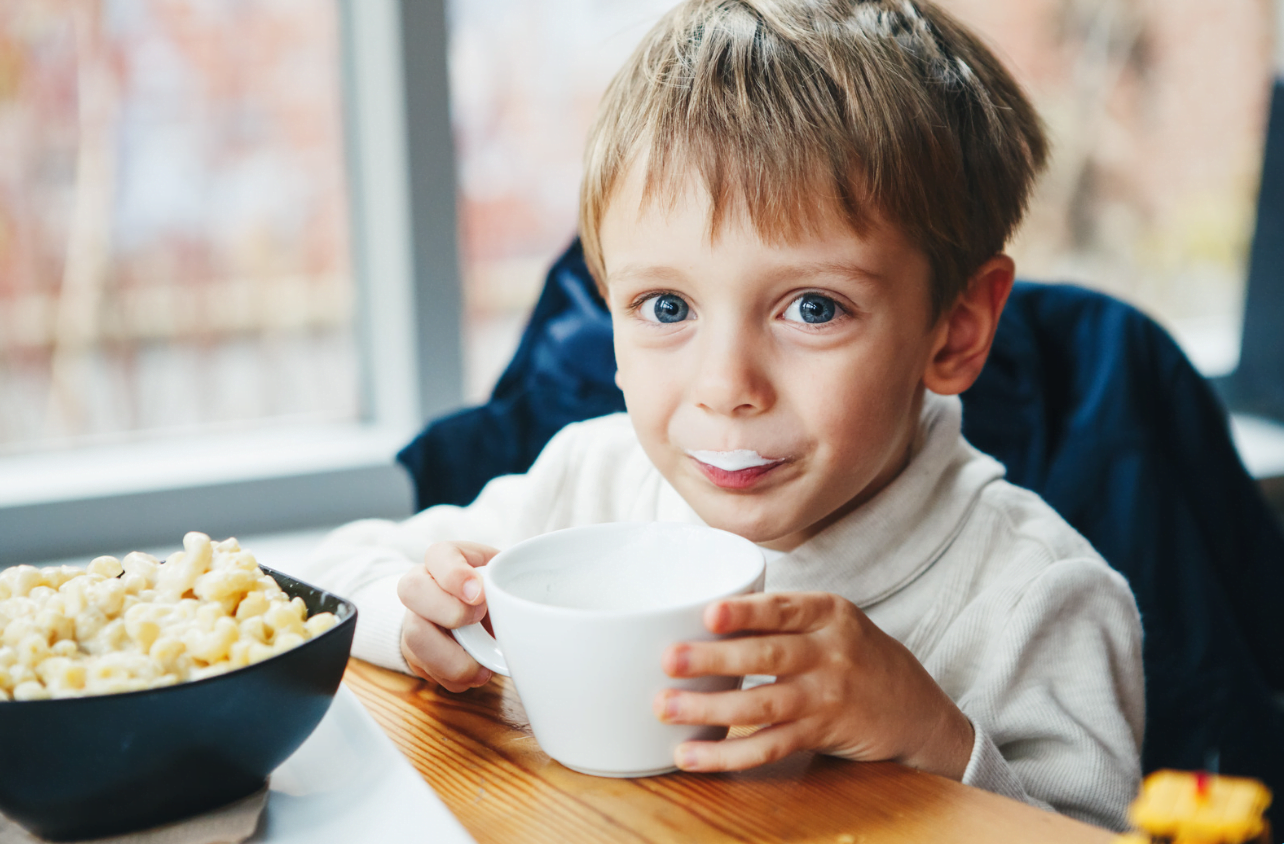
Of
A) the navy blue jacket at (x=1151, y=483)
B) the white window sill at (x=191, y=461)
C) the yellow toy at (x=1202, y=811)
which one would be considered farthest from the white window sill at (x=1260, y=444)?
the yellow toy at (x=1202, y=811)

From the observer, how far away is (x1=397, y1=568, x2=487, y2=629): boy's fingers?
27.3 inches

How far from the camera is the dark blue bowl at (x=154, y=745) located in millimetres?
475

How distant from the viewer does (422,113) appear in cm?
155

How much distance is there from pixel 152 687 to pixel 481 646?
218 mm

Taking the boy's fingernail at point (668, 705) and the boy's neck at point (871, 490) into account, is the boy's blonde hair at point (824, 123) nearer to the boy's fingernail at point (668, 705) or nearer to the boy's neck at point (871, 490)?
the boy's neck at point (871, 490)

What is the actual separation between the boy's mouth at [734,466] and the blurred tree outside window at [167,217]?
3.43 feet

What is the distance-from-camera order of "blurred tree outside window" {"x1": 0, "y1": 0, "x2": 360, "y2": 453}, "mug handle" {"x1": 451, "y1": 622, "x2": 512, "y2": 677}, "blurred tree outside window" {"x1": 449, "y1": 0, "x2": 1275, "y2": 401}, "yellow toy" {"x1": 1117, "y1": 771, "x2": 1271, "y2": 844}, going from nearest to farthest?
"yellow toy" {"x1": 1117, "y1": 771, "x2": 1271, "y2": 844}, "mug handle" {"x1": 451, "y1": 622, "x2": 512, "y2": 677}, "blurred tree outside window" {"x1": 0, "y1": 0, "x2": 360, "y2": 453}, "blurred tree outside window" {"x1": 449, "y1": 0, "x2": 1275, "y2": 401}

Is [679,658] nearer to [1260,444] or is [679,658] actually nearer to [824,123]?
[824,123]

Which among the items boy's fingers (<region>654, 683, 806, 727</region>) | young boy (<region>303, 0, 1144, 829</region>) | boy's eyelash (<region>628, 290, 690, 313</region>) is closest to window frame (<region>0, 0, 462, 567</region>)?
young boy (<region>303, 0, 1144, 829</region>)

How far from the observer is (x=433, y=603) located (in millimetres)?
727

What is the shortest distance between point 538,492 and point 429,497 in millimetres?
231

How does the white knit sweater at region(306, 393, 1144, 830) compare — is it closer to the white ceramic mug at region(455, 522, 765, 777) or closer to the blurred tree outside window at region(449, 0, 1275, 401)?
the white ceramic mug at region(455, 522, 765, 777)

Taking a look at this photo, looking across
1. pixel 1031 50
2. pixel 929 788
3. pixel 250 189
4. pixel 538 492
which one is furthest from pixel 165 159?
pixel 1031 50

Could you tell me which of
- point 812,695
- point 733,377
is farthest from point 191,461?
point 812,695
